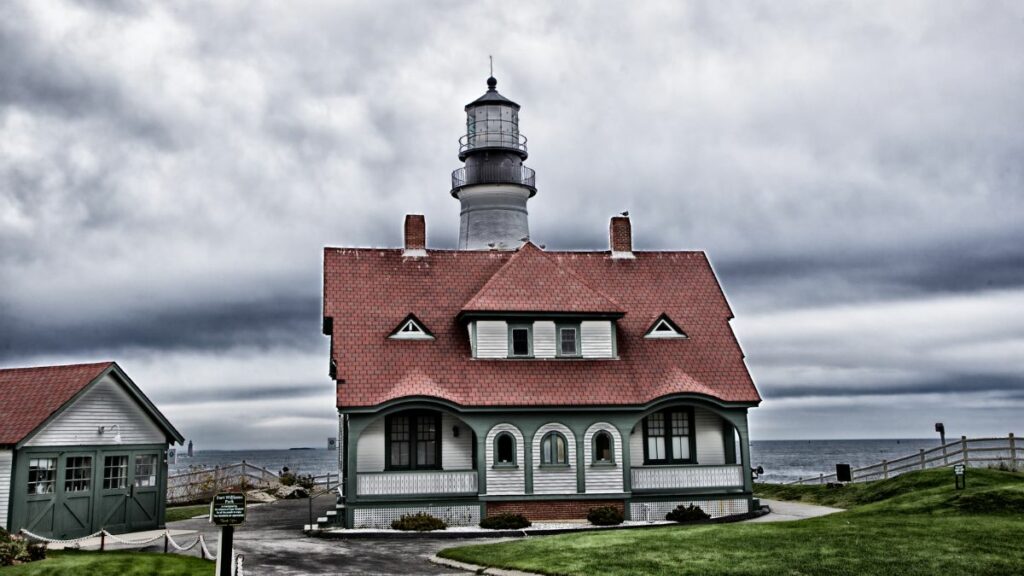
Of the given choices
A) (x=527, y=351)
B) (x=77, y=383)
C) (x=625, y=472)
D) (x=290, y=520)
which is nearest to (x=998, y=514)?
(x=625, y=472)

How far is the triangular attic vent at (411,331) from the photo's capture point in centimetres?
2808

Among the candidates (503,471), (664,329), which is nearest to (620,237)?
(664,329)

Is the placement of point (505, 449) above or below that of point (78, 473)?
above

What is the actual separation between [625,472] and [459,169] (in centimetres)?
1605

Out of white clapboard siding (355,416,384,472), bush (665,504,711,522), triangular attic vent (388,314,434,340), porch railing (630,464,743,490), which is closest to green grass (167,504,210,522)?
white clapboard siding (355,416,384,472)

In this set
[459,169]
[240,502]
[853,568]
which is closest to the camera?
[240,502]

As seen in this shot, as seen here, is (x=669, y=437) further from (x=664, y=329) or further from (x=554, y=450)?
(x=554, y=450)

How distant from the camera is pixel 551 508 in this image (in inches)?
1033

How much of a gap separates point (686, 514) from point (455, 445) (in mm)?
6876

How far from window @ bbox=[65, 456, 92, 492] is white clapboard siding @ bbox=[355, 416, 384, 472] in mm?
7155

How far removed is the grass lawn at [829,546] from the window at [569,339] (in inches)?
315

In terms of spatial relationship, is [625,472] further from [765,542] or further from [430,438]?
[765,542]

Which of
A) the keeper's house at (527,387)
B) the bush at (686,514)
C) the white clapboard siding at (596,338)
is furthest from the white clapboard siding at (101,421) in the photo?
the bush at (686,514)

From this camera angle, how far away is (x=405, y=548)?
21344 mm
